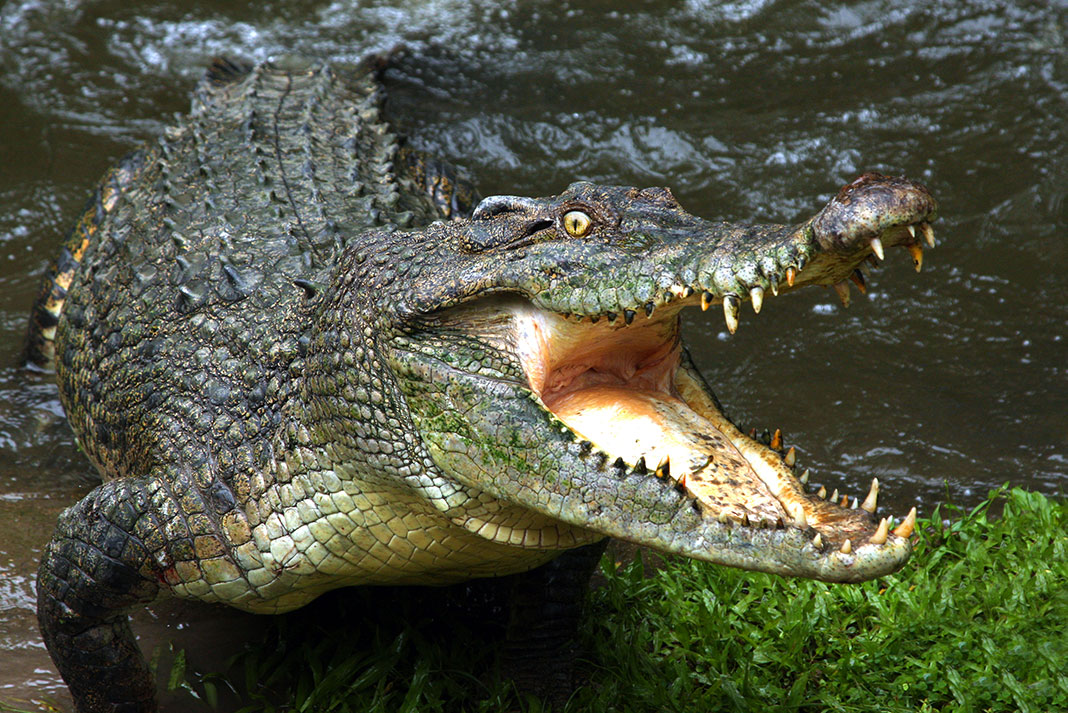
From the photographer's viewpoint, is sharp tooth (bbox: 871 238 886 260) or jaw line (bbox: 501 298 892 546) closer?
sharp tooth (bbox: 871 238 886 260)

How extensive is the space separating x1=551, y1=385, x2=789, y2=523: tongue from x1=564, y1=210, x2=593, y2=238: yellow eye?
19.2 inches

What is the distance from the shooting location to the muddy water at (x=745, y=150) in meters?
4.43

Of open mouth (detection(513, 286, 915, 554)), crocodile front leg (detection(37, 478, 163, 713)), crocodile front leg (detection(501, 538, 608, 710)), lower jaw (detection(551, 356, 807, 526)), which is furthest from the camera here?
crocodile front leg (detection(501, 538, 608, 710))

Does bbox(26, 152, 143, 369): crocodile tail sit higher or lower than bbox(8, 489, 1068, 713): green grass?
higher

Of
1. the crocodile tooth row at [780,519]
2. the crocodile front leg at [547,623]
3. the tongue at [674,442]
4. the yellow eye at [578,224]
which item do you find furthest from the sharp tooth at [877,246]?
the crocodile front leg at [547,623]

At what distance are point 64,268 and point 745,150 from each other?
153 inches

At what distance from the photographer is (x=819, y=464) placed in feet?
14.2

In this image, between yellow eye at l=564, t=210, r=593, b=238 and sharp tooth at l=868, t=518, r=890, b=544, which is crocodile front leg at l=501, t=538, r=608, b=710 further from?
sharp tooth at l=868, t=518, r=890, b=544

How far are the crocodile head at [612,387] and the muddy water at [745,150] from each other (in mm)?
1581

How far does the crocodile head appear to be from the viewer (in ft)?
7.13

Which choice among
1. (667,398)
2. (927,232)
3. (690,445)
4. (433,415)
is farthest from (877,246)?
(433,415)

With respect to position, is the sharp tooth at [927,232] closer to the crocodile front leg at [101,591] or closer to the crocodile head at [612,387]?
the crocodile head at [612,387]

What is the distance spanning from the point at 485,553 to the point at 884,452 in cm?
226

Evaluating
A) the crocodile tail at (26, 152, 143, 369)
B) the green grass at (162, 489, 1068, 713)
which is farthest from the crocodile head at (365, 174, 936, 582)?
the crocodile tail at (26, 152, 143, 369)
